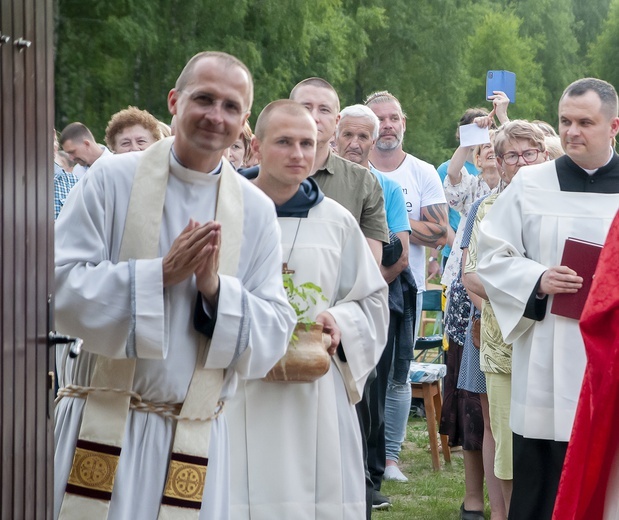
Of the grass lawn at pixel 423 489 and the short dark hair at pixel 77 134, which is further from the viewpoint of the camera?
the short dark hair at pixel 77 134

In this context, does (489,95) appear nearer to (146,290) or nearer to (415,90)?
(146,290)

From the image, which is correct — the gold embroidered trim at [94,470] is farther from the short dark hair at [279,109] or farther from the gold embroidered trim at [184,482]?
the short dark hair at [279,109]

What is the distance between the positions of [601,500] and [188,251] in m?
2.12

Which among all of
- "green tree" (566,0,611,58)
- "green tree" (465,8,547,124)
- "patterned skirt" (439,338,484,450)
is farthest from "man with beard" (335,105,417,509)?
"green tree" (566,0,611,58)

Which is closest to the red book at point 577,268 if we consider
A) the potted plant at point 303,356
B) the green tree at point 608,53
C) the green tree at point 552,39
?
the potted plant at point 303,356

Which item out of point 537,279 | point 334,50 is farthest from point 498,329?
point 334,50

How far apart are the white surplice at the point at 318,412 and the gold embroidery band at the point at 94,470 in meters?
1.32

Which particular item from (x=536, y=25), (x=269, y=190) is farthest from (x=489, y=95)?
(x=536, y=25)

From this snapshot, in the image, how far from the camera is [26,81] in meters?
3.60

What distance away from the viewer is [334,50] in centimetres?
2956

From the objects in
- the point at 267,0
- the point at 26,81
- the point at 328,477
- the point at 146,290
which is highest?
the point at 267,0

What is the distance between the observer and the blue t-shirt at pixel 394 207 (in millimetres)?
7230

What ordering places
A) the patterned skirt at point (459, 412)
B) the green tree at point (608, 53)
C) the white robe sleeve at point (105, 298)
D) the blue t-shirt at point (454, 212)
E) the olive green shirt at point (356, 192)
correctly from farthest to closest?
the green tree at point (608, 53)
the blue t-shirt at point (454, 212)
the patterned skirt at point (459, 412)
the olive green shirt at point (356, 192)
the white robe sleeve at point (105, 298)

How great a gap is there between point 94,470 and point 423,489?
4654 mm
